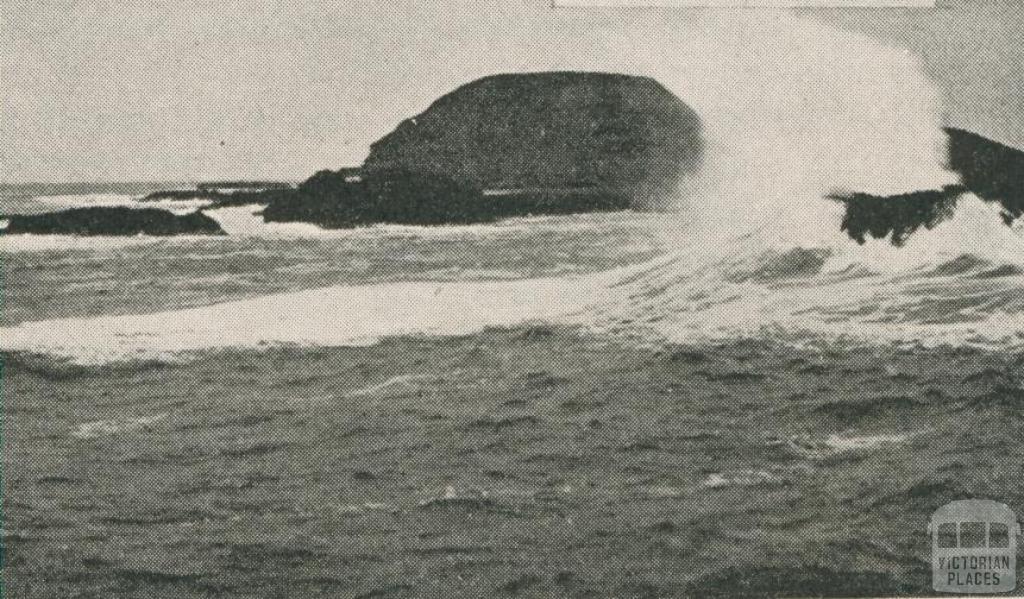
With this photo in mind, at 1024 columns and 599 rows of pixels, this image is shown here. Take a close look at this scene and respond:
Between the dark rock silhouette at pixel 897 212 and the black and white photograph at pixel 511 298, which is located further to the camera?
the dark rock silhouette at pixel 897 212

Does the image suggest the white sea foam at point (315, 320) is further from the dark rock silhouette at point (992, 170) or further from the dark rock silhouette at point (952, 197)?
the dark rock silhouette at point (992, 170)

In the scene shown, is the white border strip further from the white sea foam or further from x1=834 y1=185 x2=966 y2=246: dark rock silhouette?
the white sea foam

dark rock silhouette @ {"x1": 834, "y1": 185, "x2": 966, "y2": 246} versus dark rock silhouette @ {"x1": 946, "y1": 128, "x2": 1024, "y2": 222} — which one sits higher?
dark rock silhouette @ {"x1": 946, "y1": 128, "x2": 1024, "y2": 222}

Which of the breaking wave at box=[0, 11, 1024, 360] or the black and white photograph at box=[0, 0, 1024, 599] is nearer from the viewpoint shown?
the black and white photograph at box=[0, 0, 1024, 599]

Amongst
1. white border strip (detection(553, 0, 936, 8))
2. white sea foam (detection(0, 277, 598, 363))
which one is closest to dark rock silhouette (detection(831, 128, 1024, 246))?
white border strip (detection(553, 0, 936, 8))

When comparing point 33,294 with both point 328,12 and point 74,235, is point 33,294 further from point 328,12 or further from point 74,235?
point 328,12

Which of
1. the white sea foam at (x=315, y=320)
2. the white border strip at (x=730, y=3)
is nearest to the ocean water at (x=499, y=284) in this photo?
the white sea foam at (x=315, y=320)

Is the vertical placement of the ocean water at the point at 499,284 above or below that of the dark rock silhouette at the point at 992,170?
below

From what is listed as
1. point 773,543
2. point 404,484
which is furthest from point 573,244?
point 773,543

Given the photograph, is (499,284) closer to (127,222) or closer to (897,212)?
(127,222)
